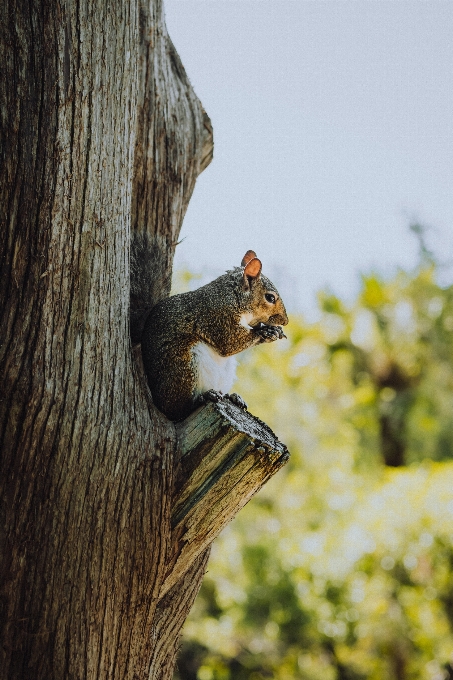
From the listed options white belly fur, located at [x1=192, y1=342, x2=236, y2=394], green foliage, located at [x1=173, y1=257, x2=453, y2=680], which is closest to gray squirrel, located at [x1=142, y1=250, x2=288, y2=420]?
white belly fur, located at [x1=192, y1=342, x2=236, y2=394]

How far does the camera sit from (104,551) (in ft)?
5.41

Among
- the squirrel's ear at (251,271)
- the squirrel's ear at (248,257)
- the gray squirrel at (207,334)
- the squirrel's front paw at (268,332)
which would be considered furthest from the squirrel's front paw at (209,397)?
the squirrel's ear at (248,257)

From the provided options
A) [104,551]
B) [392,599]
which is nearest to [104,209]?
[104,551]

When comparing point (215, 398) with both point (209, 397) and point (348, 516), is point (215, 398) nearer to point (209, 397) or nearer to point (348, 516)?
point (209, 397)

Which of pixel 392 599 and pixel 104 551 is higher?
pixel 392 599

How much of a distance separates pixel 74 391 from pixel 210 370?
1.74ft

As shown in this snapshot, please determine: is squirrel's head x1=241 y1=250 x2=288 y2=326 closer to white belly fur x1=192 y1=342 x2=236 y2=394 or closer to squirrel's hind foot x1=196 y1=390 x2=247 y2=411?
white belly fur x1=192 y1=342 x2=236 y2=394

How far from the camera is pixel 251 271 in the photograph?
2.30 m

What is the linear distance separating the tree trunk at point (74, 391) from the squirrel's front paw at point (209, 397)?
0.44 feet

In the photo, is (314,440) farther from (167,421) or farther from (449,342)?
(167,421)

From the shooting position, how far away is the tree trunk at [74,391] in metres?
1.59

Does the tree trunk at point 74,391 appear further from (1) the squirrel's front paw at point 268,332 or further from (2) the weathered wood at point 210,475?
(1) the squirrel's front paw at point 268,332

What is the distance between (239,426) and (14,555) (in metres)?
0.64

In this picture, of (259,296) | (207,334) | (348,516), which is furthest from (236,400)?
(348,516)
